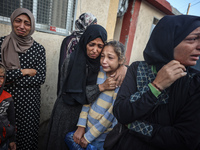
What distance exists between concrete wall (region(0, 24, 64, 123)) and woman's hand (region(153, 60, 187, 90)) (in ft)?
8.42

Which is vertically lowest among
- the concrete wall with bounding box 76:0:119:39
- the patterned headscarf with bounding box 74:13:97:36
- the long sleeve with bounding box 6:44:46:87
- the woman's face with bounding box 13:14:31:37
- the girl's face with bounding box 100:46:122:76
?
the long sleeve with bounding box 6:44:46:87

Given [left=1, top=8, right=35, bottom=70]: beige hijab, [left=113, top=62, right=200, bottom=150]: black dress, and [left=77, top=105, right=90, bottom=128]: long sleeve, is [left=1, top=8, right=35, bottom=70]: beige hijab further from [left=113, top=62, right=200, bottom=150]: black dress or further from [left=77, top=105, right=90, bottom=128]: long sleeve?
[left=113, top=62, right=200, bottom=150]: black dress

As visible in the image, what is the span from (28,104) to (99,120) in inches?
46.7

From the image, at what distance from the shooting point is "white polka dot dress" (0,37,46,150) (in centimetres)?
175

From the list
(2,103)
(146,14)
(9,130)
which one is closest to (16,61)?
(2,103)

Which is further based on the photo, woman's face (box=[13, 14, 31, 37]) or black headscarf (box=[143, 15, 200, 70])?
woman's face (box=[13, 14, 31, 37])

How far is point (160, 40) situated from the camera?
0.86 m

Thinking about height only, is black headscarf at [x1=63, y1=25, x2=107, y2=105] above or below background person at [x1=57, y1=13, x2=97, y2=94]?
below

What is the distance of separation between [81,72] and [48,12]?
78.0 inches

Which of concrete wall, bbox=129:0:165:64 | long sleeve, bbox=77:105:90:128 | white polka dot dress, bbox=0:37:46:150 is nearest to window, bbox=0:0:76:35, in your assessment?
white polka dot dress, bbox=0:37:46:150

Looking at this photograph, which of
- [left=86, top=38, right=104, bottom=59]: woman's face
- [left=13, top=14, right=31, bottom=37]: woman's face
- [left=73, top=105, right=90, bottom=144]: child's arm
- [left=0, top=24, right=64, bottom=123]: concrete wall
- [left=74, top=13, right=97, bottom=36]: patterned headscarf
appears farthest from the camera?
[left=0, top=24, right=64, bottom=123]: concrete wall

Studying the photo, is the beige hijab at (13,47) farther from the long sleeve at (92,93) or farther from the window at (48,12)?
the long sleeve at (92,93)

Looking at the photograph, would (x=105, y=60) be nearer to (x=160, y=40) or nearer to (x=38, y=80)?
(x=160, y=40)

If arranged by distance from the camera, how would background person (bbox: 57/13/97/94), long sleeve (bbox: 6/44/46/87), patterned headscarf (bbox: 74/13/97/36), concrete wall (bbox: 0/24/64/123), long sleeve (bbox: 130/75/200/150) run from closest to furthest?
long sleeve (bbox: 130/75/200/150), long sleeve (bbox: 6/44/46/87), background person (bbox: 57/13/97/94), patterned headscarf (bbox: 74/13/97/36), concrete wall (bbox: 0/24/64/123)
